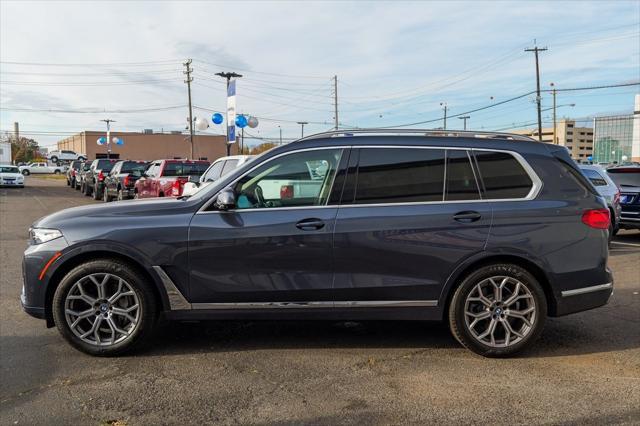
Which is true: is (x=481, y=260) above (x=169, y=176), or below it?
below

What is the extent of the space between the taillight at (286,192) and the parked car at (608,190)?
27.4 feet

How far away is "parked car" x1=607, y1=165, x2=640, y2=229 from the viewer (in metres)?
11.4

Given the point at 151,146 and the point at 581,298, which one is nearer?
the point at 581,298

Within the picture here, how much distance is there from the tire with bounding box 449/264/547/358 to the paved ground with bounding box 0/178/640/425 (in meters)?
0.15

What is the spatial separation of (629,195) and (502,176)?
8722 mm

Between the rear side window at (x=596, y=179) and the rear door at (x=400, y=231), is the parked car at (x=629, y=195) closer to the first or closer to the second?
the rear side window at (x=596, y=179)

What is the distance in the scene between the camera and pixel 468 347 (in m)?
4.48

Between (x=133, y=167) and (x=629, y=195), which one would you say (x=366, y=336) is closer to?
(x=629, y=195)

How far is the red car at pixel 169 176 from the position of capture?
1322 centimetres

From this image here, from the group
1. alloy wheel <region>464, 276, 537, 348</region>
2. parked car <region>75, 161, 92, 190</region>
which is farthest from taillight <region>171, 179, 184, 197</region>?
parked car <region>75, 161, 92, 190</region>

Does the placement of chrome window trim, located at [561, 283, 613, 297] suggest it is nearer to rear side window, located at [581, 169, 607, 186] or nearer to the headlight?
the headlight

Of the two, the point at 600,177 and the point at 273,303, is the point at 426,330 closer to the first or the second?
the point at 273,303

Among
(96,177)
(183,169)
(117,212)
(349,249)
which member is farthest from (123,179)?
(349,249)

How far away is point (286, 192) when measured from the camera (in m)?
4.46
